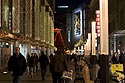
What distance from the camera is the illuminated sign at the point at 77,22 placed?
525 ft

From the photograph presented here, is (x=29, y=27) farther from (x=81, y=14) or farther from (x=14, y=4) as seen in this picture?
(x=81, y=14)

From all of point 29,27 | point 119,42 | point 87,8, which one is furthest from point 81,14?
point 29,27

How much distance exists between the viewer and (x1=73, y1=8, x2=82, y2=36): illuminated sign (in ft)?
525

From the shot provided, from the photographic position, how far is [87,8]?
144 metres

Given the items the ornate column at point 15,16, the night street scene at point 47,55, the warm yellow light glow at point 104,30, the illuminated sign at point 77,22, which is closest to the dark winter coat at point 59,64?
the night street scene at point 47,55

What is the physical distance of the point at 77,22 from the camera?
558ft

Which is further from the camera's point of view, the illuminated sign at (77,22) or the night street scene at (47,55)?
the illuminated sign at (77,22)

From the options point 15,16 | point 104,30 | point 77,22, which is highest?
point 77,22

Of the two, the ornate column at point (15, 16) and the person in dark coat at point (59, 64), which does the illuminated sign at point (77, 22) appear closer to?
the ornate column at point (15, 16)

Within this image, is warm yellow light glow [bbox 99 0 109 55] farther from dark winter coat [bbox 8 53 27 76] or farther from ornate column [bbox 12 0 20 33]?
ornate column [bbox 12 0 20 33]

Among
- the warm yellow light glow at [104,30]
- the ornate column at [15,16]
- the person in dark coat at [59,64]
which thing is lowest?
the person in dark coat at [59,64]

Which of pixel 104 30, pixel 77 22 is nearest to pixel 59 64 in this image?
pixel 104 30

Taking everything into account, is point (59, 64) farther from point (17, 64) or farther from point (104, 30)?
point (104, 30)

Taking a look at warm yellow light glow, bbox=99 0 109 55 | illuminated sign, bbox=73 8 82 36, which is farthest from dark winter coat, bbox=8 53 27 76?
illuminated sign, bbox=73 8 82 36
